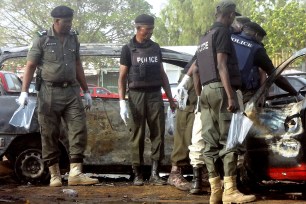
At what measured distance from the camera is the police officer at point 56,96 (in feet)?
24.7

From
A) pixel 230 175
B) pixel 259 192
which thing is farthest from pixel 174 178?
pixel 230 175

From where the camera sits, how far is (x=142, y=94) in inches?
299

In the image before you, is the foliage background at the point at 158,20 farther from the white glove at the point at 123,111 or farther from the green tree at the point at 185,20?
the white glove at the point at 123,111

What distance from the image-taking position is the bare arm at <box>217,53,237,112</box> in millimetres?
6008

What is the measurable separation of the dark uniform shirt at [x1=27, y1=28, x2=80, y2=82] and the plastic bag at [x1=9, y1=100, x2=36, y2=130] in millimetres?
447

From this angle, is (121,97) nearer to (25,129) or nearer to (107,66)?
(25,129)

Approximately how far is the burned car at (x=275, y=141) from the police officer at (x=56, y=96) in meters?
1.93

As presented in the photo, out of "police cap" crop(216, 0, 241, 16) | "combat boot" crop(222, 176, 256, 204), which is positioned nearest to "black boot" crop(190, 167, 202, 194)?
"combat boot" crop(222, 176, 256, 204)

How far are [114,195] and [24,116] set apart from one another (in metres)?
1.55

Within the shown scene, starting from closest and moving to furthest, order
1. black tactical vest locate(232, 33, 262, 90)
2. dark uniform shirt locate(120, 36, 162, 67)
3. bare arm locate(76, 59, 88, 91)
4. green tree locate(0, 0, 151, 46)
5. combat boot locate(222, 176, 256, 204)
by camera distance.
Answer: combat boot locate(222, 176, 256, 204) → black tactical vest locate(232, 33, 262, 90) → dark uniform shirt locate(120, 36, 162, 67) → bare arm locate(76, 59, 88, 91) → green tree locate(0, 0, 151, 46)

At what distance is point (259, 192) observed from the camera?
23.3 ft

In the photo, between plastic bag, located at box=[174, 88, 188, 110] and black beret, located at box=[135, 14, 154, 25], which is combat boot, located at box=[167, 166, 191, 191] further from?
black beret, located at box=[135, 14, 154, 25]

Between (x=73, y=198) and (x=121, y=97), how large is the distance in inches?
53.5

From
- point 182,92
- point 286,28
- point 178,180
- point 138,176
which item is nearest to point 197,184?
point 178,180
